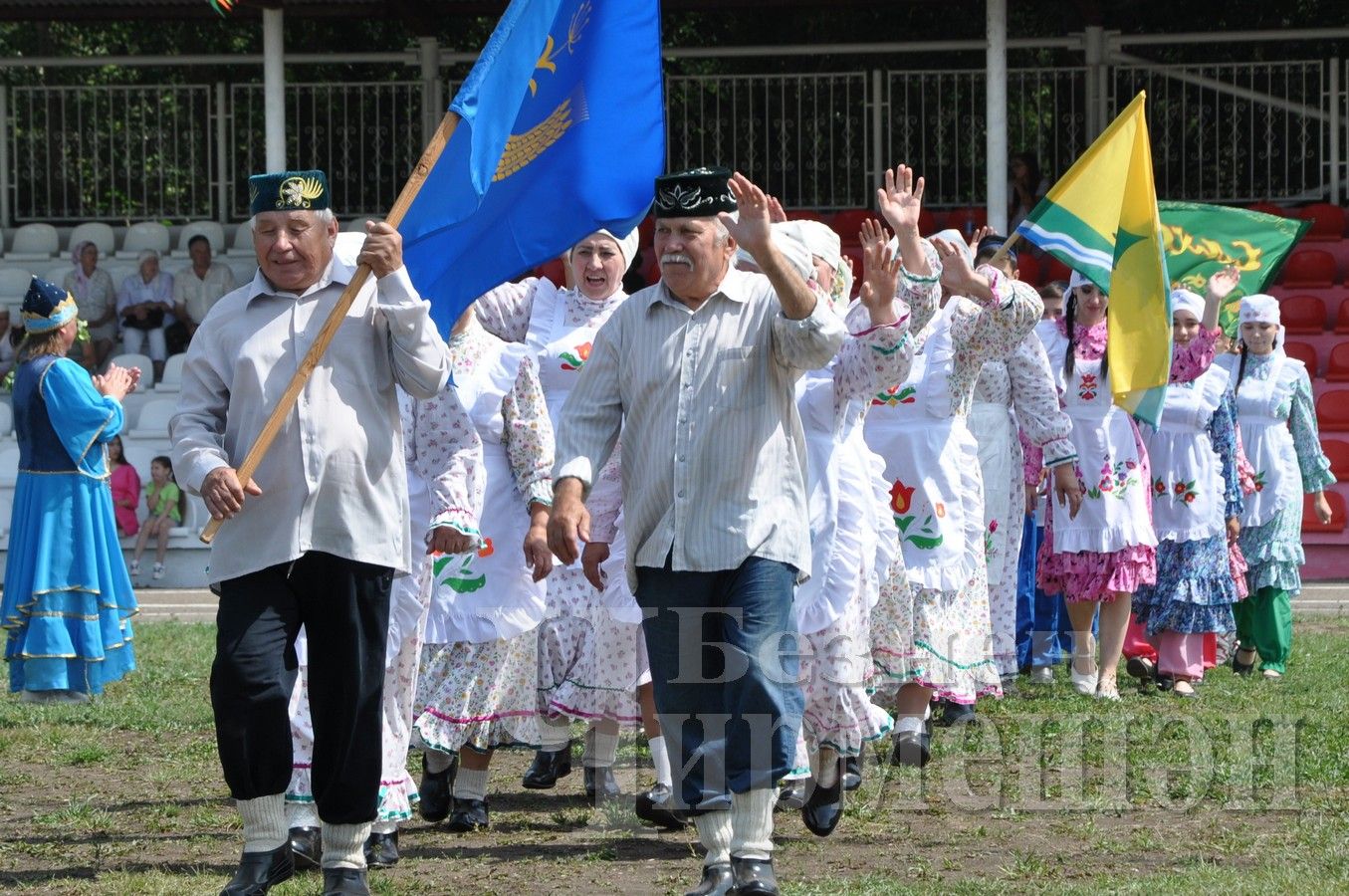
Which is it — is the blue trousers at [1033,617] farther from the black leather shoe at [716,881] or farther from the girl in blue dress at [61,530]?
the black leather shoe at [716,881]

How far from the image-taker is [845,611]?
22.3 feet

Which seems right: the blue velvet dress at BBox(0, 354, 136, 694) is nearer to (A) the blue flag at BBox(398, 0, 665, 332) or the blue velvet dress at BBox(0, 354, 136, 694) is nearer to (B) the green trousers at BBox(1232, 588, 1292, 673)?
(A) the blue flag at BBox(398, 0, 665, 332)

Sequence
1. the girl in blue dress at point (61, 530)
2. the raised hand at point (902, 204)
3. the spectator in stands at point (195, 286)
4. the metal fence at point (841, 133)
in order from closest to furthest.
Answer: the raised hand at point (902, 204), the girl in blue dress at point (61, 530), the spectator in stands at point (195, 286), the metal fence at point (841, 133)

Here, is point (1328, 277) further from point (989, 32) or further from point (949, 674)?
point (949, 674)

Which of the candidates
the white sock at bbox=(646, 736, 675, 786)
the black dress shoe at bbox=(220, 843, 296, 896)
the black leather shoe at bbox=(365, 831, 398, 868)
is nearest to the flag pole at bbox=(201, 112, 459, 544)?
the black dress shoe at bbox=(220, 843, 296, 896)

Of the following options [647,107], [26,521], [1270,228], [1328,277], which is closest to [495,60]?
[647,107]

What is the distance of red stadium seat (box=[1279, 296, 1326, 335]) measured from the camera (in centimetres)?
1986

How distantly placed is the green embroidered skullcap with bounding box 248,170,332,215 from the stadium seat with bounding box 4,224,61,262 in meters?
18.0

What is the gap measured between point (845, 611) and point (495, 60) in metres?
2.14

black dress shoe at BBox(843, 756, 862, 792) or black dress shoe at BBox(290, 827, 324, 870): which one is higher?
black dress shoe at BBox(843, 756, 862, 792)

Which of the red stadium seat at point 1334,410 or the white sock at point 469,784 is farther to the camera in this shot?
the red stadium seat at point 1334,410

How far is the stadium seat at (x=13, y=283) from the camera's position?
2198 cm

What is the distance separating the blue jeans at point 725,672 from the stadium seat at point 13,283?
58.4 ft

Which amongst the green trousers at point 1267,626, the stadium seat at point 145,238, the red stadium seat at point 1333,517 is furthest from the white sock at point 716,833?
the stadium seat at point 145,238
